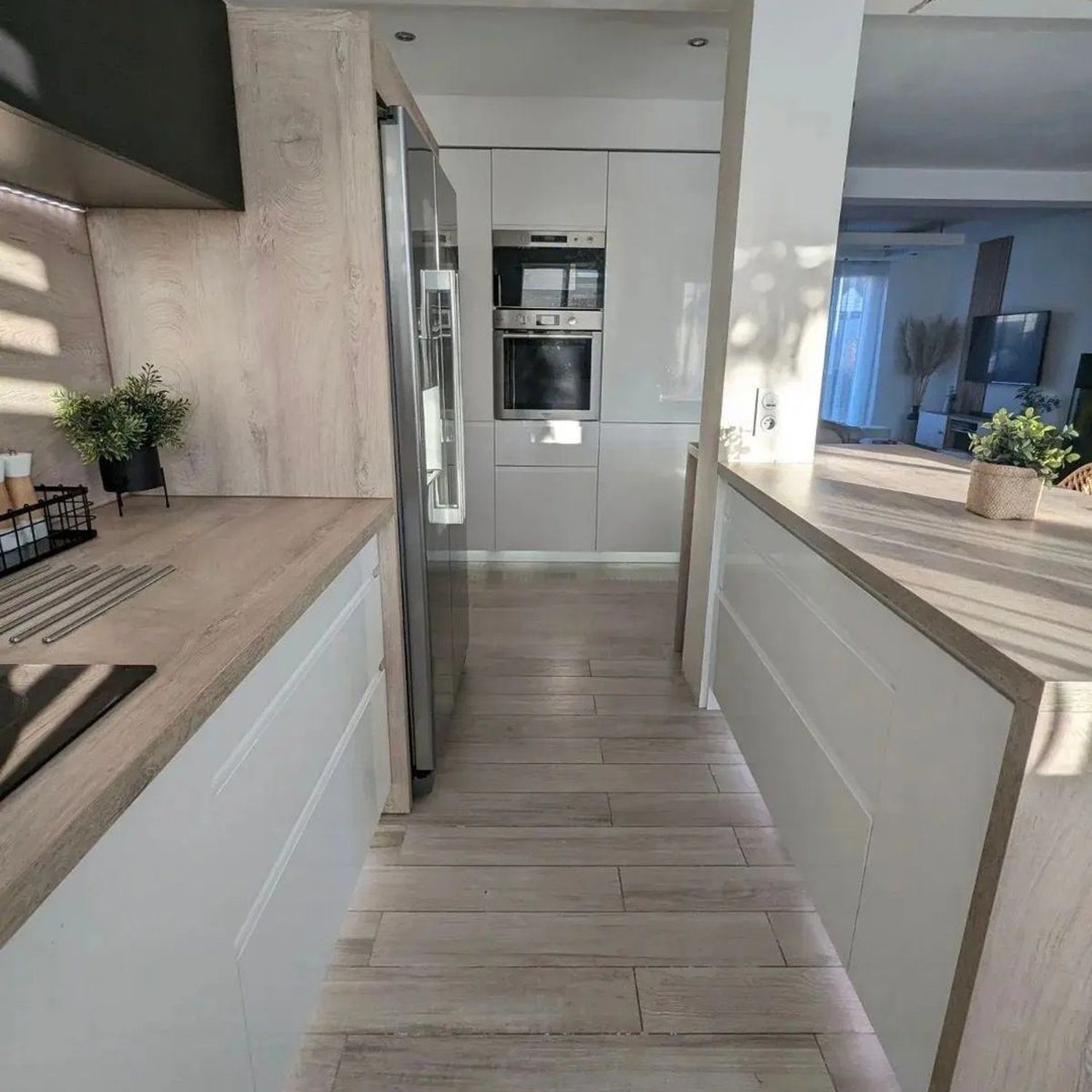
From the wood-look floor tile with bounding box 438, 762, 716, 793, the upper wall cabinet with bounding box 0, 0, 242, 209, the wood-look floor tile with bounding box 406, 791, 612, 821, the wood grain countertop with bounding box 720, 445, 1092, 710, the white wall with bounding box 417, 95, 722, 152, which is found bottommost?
the wood-look floor tile with bounding box 406, 791, 612, 821

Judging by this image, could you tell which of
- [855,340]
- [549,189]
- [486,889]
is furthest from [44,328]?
[855,340]

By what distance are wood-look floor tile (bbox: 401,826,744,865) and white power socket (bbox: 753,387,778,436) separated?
4.30 ft

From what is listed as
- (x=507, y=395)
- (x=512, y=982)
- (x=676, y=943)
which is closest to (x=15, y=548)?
(x=512, y=982)

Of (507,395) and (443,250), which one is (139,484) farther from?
(507,395)

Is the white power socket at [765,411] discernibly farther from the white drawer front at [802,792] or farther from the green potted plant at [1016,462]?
the green potted plant at [1016,462]

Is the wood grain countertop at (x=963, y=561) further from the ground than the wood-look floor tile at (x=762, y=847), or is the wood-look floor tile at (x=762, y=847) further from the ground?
the wood grain countertop at (x=963, y=561)

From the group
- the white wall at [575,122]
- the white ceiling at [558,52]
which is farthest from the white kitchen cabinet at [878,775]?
the white wall at [575,122]

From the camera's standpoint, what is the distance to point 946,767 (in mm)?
1008

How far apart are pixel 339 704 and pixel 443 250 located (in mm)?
1413

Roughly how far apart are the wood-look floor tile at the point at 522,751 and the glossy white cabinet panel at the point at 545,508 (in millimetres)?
2049

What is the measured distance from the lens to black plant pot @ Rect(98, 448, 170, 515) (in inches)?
62.4

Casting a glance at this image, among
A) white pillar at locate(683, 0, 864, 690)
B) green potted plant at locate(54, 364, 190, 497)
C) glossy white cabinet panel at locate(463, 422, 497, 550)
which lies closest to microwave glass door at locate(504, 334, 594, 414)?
glossy white cabinet panel at locate(463, 422, 497, 550)

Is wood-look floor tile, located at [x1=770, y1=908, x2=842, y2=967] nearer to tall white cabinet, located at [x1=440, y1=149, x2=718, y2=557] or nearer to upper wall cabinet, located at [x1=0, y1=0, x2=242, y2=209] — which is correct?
upper wall cabinet, located at [x1=0, y1=0, x2=242, y2=209]

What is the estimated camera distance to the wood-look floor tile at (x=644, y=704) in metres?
2.63
